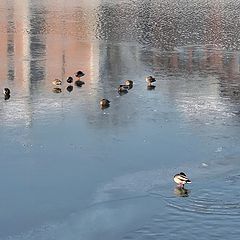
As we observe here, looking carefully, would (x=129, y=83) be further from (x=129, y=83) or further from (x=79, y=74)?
(x=79, y=74)

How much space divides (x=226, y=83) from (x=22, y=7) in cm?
2886

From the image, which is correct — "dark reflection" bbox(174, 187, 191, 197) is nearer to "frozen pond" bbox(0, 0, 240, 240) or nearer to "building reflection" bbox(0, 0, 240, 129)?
"frozen pond" bbox(0, 0, 240, 240)

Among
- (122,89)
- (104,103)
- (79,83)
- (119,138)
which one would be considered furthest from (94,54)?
(119,138)

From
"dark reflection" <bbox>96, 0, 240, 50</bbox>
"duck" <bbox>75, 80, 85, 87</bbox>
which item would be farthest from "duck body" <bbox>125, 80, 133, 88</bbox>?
"dark reflection" <bbox>96, 0, 240, 50</bbox>

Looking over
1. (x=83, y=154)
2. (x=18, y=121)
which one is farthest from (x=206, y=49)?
(x=83, y=154)

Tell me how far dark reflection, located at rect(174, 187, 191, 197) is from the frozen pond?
9cm

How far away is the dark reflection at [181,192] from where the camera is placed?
14390 mm

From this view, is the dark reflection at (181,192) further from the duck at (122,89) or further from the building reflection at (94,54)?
the duck at (122,89)

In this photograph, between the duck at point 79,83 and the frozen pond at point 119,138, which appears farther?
the duck at point 79,83

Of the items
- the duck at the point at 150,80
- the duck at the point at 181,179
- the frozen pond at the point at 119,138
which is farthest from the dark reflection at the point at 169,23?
the duck at the point at 181,179

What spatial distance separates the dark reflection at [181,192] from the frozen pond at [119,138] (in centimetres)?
9

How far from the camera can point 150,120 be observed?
2016 cm

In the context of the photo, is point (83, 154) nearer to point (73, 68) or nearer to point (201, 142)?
point (201, 142)

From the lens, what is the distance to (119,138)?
724 inches
